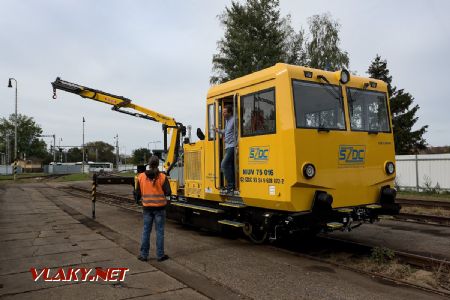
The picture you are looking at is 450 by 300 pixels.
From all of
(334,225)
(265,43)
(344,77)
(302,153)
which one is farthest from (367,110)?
(265,43)

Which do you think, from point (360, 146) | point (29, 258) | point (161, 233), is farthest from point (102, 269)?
point (360, 146)

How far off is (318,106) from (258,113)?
3.40 feet

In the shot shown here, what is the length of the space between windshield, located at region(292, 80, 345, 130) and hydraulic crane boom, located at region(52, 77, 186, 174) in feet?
17.4

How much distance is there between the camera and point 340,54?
3334 cm

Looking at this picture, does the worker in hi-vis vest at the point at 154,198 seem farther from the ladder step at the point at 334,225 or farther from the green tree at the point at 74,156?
the green tree at the point at 74,156

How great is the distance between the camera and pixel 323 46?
34.2 metres

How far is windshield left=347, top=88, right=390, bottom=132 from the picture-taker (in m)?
7.45

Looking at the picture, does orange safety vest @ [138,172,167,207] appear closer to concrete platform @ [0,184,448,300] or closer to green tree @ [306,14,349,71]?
concrete platform @ [0,184,448,300]

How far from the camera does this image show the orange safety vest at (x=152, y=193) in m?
7.07

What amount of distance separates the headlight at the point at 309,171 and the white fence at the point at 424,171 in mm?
16190

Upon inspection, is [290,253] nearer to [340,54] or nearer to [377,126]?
[377,126]

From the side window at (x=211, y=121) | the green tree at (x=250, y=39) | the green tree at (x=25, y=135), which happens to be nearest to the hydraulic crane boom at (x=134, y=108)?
the side window at (x=211, y=121)

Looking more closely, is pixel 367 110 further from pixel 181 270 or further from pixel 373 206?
pixel 181 270

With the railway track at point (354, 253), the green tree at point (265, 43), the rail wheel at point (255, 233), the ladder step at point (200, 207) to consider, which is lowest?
the railway track at point (354, 253)
